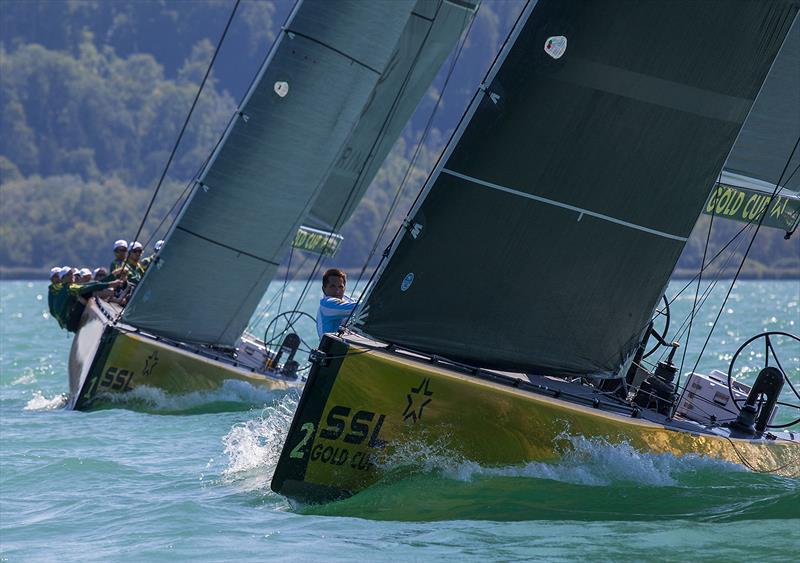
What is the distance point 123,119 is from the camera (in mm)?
110188

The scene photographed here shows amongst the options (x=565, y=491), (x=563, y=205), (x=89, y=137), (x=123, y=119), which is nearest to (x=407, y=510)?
(x=565, y=491)

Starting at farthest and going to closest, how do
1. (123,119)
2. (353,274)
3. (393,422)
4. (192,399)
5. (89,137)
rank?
1. (123,119)
2. (89,137)
3. (353,274)
4. (192,399)
5. (393,422)

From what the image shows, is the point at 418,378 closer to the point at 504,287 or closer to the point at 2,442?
the point at 504,287

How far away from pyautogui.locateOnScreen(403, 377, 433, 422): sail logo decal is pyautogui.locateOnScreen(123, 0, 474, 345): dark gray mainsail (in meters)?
4.53

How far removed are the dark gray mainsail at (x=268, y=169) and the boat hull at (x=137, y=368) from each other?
0.42 metres

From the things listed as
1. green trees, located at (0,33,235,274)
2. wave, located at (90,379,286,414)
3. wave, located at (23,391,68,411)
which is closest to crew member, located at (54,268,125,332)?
wave, located at (23,391,68,411)

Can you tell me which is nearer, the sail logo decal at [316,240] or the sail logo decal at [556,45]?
the sail logo decal at [556,45]

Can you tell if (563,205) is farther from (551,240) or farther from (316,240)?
(316,240)

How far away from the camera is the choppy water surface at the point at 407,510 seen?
5430 millimetres

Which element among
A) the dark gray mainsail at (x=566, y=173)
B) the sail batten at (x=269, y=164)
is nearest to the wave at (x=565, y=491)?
the dark gray mainsail at (x=566, y=173)

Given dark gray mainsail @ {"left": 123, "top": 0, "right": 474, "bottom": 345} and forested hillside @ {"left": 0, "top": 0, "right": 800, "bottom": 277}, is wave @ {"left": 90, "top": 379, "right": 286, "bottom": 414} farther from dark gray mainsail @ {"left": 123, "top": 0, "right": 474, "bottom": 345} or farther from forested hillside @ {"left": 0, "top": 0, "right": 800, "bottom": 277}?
forested hillside @ {"left": 0, "top": 0, "right": 800, "bottom": 277}

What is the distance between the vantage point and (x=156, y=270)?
1050 centimetres

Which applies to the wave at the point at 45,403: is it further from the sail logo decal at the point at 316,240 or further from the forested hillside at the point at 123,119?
the forested hillside at the point at 123,119

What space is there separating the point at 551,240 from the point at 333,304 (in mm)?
1187
